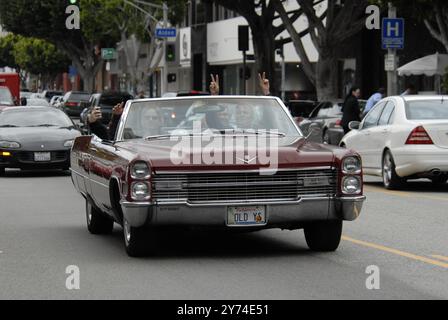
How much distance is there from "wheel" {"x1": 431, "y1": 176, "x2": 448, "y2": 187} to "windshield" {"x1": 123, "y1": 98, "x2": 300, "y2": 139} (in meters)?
9.02

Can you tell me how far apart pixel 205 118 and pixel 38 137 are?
40.3 feet

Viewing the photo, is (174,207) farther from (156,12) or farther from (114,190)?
(156,12)

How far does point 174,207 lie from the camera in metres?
10.8

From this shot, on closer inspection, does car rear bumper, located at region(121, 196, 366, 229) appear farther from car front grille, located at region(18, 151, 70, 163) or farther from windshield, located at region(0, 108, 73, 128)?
windshield, located at region(0, 108, 73, 128)

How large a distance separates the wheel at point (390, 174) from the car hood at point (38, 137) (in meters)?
6.82

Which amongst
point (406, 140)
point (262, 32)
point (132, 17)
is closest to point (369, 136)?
point (406, 140)

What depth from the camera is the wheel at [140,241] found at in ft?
36.4

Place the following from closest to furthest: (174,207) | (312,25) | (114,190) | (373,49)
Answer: (174,207) → (114,190) → (312,25) → (373,49)

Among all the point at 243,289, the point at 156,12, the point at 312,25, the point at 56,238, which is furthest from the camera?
the point at 156,12

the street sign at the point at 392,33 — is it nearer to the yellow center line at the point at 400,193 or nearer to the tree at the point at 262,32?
the yellow center line at the point at 400,193

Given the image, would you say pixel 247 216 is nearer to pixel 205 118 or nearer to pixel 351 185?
pixel 351 185

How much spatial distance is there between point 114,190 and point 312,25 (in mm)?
30489

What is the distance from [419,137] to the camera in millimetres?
19391
